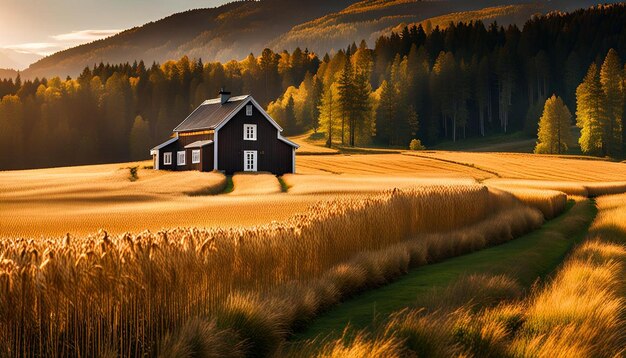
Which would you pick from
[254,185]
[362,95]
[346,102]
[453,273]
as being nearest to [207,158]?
[254,185]

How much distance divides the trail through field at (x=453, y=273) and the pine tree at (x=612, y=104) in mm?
97949

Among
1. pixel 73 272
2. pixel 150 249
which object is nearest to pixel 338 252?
pixel 150 249

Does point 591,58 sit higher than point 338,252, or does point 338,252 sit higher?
point 591,58

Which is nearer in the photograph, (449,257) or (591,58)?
(449,257)

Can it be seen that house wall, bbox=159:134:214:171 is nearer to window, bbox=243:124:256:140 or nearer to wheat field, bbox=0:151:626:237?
window, bbox=243:124:256:140

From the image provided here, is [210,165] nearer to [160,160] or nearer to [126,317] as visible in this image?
[160,160]

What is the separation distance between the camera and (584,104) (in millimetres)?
119188

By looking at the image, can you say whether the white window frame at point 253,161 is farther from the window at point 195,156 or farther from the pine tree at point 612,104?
the pine tree at point 612,104

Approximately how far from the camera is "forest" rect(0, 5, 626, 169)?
13662 centimetres

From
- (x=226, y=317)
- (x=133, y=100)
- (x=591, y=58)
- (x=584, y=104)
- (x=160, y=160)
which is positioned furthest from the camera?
(x=591, y=58)

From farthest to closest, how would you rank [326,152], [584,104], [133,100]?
[133,100], [584,104], [326,152]

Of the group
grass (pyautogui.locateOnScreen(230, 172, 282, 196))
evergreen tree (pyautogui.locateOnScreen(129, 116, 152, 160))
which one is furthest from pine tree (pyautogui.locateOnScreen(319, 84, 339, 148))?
grass (pyautogui.locateOnScreen(230, 172, 282, 196))

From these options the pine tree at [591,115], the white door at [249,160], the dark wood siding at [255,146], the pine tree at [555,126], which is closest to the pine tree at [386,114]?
the pine tree at [555,126]

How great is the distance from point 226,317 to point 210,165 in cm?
5836
